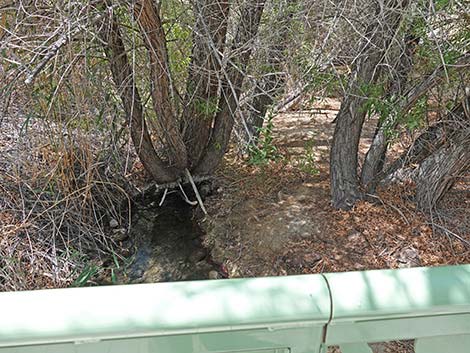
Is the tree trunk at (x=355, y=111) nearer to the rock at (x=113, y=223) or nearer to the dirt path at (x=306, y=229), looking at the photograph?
the dirt path at (x=306, y=229)

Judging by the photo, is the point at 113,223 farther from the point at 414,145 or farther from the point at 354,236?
the point at 414,145

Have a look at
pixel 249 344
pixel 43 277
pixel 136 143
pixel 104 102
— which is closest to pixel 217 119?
pixel 136 143

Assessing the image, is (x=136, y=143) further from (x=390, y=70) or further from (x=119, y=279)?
(x=390, y=70)

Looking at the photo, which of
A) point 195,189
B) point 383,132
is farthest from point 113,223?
point 383,132

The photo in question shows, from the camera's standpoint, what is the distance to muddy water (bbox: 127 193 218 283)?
3189mm

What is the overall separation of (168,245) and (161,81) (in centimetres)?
138

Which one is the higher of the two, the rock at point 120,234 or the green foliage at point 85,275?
the green foliage at point 85,275

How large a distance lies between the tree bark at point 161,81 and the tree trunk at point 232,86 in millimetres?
262

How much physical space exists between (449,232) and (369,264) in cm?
65

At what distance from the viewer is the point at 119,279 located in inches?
123

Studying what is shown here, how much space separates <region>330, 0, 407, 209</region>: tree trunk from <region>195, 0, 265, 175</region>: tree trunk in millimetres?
743

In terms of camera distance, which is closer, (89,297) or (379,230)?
(89,297)

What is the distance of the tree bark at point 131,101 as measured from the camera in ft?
8.41

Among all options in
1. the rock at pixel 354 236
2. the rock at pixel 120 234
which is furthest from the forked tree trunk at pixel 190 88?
the rock at pixel 354 236
